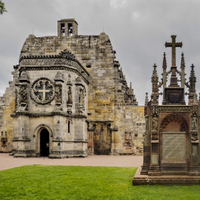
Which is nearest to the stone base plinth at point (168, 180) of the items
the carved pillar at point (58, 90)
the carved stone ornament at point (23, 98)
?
the carved pillar at point (58, 90)

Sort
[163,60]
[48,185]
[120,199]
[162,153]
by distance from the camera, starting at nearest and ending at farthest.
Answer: [120,199]
[48,185]
[162,153]
[163,60]

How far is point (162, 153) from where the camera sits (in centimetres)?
1128

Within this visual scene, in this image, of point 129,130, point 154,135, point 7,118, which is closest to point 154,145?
point 154,135

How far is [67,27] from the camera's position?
31.2m

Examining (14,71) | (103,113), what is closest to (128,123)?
(103,113)

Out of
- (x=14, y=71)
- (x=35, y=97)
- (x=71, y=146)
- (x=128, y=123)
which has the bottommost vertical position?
(x=71, y=146)

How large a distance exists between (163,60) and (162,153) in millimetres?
4107

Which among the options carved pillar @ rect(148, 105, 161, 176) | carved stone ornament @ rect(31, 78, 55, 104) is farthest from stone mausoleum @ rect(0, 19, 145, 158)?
carved pillar @ rect(148, 105, 161, 176)

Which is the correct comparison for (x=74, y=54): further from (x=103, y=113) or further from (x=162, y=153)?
(x=162, y=153)

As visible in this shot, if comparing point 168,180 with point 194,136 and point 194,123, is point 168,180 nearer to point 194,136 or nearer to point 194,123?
point 194,136

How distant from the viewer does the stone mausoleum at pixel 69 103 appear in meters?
23.0

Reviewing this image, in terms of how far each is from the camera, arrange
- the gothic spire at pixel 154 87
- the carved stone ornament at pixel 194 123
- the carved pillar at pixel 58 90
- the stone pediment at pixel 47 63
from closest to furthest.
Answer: the carved stone ornament at pixel 194 123
the gothic spire at pixel 154 87
the carved pillar at pixel 58 90
the stone pediment at pixel 47 63

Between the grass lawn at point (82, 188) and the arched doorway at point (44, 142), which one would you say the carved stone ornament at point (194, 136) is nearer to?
the grass lawn at point (82, 188)

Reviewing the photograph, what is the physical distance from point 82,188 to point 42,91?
574 inches
